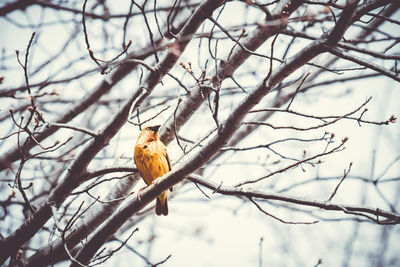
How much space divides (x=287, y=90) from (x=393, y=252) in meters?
6.66

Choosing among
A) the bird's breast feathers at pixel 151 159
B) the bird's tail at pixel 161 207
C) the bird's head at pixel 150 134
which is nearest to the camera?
the bird's breast feathers at pixel 151 159

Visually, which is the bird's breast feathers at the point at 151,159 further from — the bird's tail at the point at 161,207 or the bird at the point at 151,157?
the bird's tail at the point at 161,207

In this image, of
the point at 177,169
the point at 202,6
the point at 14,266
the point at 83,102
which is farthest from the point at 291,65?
the point at 14,266

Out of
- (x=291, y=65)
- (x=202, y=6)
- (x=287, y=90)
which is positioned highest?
(x=287, y=90)

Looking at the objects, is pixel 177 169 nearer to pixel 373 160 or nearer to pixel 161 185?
pixel 161 185

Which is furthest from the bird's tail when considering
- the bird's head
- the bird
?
Result: the bird's head

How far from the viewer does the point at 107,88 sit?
408 cm

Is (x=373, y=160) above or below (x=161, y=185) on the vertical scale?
above

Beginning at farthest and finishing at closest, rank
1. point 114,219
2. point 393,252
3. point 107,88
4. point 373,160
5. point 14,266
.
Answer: point 393,252 → point 107,88 → point 373,160 → point 14,266 → point 114,219

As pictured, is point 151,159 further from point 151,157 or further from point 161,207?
point 161,207

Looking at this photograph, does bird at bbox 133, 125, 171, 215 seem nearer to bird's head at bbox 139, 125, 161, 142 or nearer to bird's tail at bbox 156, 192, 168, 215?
bird's head at bbox 139, 125, 161, 142

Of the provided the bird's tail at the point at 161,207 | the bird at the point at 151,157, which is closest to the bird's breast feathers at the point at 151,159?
the bird at the point at 151,157

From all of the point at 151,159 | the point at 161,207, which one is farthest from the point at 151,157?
the point at 161,207

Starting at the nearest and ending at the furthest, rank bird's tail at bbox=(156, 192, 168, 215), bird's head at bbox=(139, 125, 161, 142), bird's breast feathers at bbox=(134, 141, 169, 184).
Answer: bird's breast feathers at bbox=(134, 141, 169, 184) → bird's head at bbox=(139, 125, 161, 142) → bird's tail at bbox=(156, 192, 168, 215)
